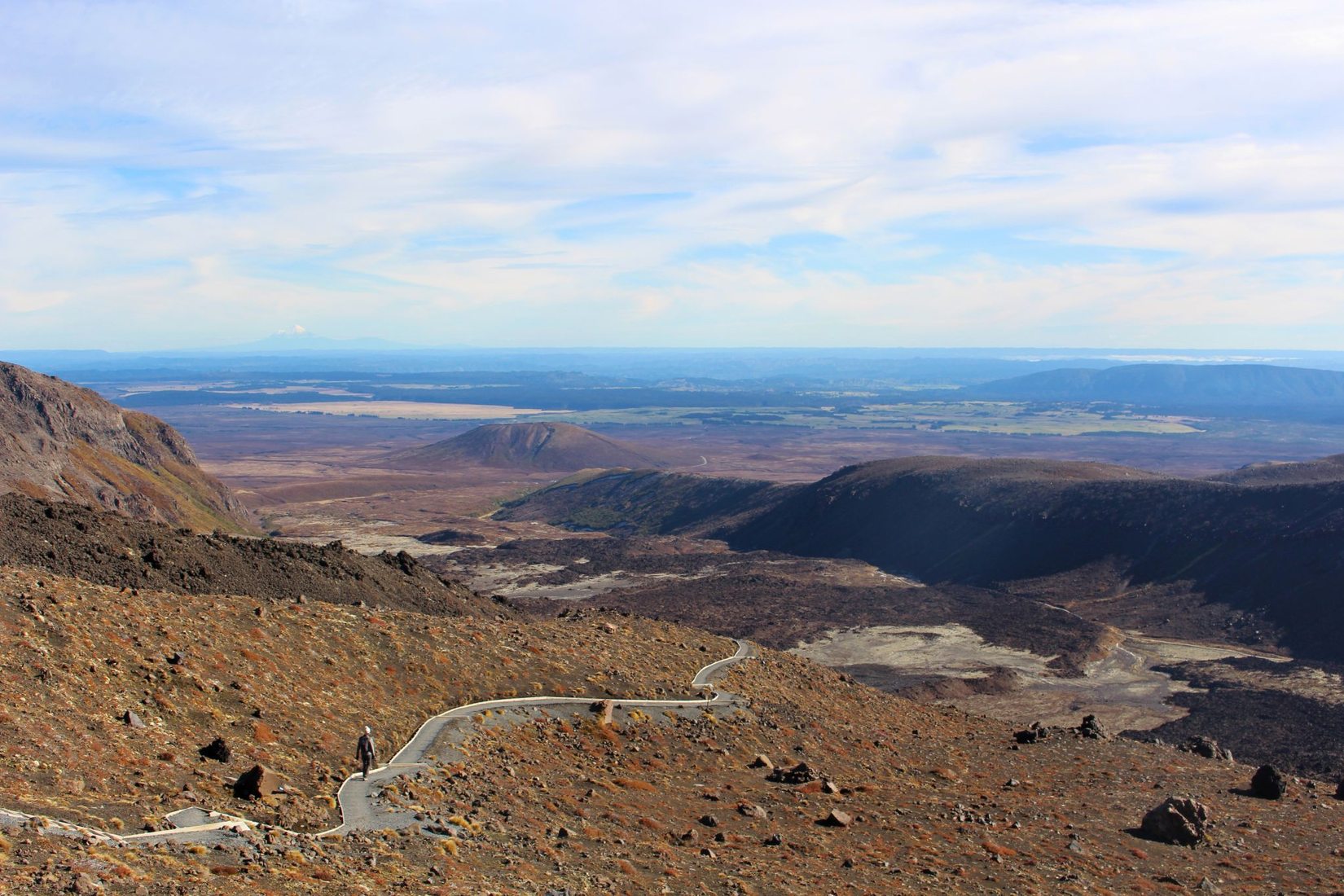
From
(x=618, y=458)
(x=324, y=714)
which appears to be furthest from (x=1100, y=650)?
(x=618, y=458)

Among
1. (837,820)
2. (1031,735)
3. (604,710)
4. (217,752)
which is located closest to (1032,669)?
(1031,735)

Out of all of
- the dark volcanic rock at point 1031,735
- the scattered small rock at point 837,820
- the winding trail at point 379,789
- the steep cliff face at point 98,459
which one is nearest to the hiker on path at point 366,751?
the winding trail at point 379,789

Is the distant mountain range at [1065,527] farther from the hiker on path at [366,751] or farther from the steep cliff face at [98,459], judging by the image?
the hiker on path at [366,751]

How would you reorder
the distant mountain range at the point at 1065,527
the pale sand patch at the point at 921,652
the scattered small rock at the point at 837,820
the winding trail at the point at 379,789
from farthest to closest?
Answer: the distant mountain range at the point at 1065,527 → the pale sand patch at the point at 921,652 → the scattered small rock at the point at 837,820 → the winding trail at the point at 379,789

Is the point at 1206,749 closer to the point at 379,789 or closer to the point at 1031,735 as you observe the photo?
the point at 1031,735

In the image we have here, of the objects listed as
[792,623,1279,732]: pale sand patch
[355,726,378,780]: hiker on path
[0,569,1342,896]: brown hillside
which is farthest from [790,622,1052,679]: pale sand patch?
[355,726,378,780]: hiker on path
